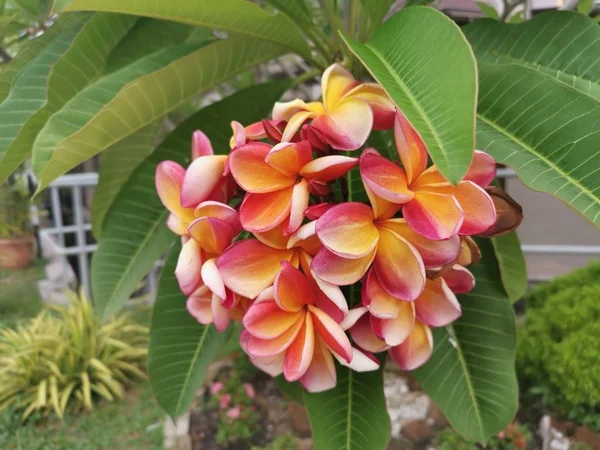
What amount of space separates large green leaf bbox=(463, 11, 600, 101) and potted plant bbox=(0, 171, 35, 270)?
3.62m

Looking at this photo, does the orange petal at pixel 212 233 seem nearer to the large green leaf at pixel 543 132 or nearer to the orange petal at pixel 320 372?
the orange petal at pixel 320 372

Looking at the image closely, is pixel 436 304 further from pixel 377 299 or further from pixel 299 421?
pixel 299 421

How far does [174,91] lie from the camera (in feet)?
1.90

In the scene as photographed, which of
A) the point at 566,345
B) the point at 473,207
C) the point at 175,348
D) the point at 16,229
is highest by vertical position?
the point at 473,207

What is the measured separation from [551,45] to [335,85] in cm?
26

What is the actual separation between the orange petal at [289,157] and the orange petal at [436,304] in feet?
0.54

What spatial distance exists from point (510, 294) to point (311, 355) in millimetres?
373

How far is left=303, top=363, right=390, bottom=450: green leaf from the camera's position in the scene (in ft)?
1.81

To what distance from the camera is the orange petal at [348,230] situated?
379mm

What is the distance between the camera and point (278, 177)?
43cm

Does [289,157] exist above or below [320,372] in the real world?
above

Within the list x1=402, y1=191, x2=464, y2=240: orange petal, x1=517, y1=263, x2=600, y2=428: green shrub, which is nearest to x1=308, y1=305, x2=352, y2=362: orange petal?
x1=402, y1=191, x2=464, y2=240: orange petal

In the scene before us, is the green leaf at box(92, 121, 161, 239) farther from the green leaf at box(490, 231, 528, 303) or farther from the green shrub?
the green shrub

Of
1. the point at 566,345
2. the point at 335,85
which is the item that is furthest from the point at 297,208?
the point at 566,345
